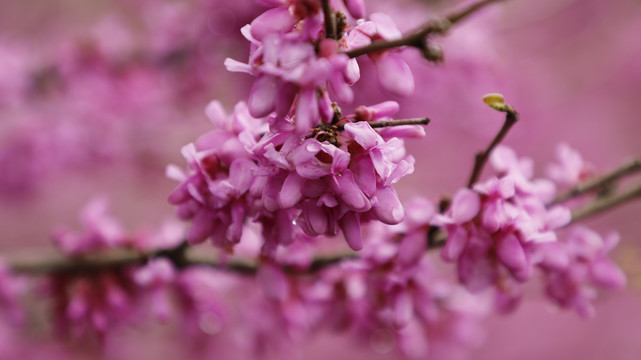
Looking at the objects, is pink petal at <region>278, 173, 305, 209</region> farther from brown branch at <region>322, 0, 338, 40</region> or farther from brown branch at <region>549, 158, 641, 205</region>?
brown branch at <region>549, 158, 641, 205</region>

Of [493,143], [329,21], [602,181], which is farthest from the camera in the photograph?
[602,181]

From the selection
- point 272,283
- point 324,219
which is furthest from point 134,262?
point 324,219

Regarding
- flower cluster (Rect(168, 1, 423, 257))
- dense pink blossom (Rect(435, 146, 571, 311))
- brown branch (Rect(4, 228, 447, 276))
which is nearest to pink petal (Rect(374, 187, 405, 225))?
flower cluster (Rect(168, 1, 423, 257))

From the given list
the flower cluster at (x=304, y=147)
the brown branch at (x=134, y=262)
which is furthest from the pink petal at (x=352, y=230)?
the brown branch at (x=134, y=262)

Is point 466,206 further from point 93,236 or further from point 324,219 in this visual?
point 93,236

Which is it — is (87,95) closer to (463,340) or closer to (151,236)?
(151,236)

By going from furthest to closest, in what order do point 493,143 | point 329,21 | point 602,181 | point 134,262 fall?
point 134,262
point 602,181
point 493,143
point 329,21

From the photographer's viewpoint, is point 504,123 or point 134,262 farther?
point 134,262

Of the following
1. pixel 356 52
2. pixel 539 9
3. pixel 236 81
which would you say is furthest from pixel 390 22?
pixel 539 9
